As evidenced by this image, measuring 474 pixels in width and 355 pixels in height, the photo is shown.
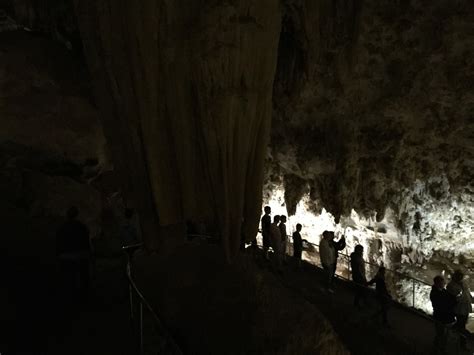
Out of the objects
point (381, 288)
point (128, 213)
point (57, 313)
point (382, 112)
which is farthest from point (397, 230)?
point (57, 313)

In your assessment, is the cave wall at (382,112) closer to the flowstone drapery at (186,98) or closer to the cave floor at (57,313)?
the flowstone drapery at (186,98)

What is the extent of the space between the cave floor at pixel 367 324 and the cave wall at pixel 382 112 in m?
3.44

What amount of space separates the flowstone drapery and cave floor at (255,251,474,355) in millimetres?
2358

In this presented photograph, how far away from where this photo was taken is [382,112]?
8555 mm

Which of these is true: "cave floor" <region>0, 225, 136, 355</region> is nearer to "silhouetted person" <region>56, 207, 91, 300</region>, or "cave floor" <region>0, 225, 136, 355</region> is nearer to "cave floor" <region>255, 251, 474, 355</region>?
"silhouetted person" <region>56, 207, 91, 300</region>

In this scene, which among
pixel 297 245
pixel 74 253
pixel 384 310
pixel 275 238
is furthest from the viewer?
pixel 297 245

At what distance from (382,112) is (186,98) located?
582 centimetres

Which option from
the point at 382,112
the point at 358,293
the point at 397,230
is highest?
the point at 382,112

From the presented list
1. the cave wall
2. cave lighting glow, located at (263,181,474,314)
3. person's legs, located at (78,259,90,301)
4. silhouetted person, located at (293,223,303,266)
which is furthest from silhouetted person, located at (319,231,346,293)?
cave lighting glow, located at (263,181,474,314)

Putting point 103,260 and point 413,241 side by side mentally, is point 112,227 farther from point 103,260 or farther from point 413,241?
point 413,241

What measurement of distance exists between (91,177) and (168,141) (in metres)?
4.34

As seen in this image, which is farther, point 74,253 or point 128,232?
point 128,232

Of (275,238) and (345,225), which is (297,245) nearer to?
(275,238)

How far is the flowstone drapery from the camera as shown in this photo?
3871mm
